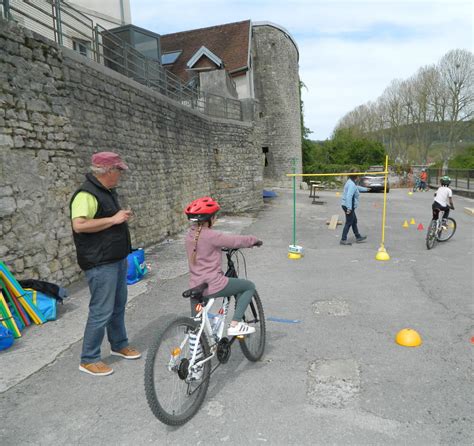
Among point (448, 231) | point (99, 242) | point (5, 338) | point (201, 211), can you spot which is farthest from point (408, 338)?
point (448, 231)

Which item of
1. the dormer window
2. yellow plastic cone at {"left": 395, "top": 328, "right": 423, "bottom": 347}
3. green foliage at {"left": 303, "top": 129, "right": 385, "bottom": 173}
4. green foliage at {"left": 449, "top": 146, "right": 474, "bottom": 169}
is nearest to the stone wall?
yellow plastic cone at {"left": 395, "top": 328, "right": 423, "bottom": 347}

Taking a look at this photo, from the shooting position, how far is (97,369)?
3641 mm

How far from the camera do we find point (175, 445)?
2.69 m

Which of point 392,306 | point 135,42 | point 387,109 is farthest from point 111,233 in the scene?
point 387,109

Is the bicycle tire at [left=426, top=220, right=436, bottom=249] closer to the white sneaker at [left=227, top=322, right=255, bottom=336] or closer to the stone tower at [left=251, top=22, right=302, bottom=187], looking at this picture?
the white sneaker at [left=227, top=322, right=255, bottom=336]

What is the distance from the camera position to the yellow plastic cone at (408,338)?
165 inches

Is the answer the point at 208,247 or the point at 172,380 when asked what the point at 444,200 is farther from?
the point at 172,380

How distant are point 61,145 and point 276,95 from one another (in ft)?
94.7

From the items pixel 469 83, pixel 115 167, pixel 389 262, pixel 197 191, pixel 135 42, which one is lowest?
pixel 389 262

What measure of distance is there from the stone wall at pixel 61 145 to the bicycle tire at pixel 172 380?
3.57 m

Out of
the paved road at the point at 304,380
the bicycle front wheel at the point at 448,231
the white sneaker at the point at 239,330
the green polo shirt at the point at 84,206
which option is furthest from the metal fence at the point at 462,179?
the green polo shirt at the point at 84,206

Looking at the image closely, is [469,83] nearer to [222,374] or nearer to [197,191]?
[197,191]

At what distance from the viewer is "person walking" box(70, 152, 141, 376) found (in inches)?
130

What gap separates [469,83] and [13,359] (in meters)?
49.5
